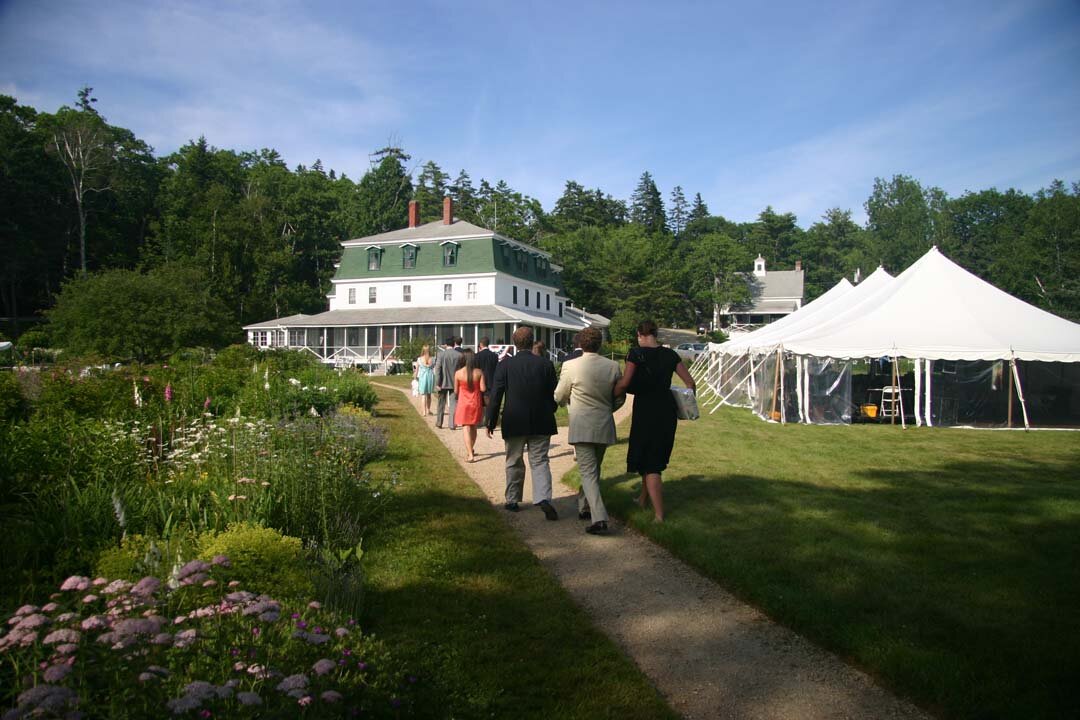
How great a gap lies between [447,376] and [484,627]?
9.36m

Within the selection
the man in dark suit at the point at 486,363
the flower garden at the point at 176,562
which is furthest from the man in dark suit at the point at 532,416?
the man in dark suit at the point at 486,363

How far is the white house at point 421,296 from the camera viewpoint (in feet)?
129

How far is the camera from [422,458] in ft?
33.3

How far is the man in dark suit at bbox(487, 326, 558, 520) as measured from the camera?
727 centimetres

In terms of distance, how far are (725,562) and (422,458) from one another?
18.2 ft

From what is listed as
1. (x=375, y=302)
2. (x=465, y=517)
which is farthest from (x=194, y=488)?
(x=375, y=302)

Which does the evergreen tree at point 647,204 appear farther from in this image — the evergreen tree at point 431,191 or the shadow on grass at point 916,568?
the shadow on grass at point 916,568

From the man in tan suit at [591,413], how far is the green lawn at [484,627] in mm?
885

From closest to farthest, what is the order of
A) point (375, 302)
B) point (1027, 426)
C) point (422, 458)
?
point (422, 458), point (1027, 426), point (375, 302)

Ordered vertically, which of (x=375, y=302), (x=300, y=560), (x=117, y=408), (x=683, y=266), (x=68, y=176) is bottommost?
(x=300, y=560)

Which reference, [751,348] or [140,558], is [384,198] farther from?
[140,558]

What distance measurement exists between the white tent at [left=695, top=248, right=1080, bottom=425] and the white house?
21.6 m

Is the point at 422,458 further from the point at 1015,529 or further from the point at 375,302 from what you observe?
the point at 375,302

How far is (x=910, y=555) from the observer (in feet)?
19.3
